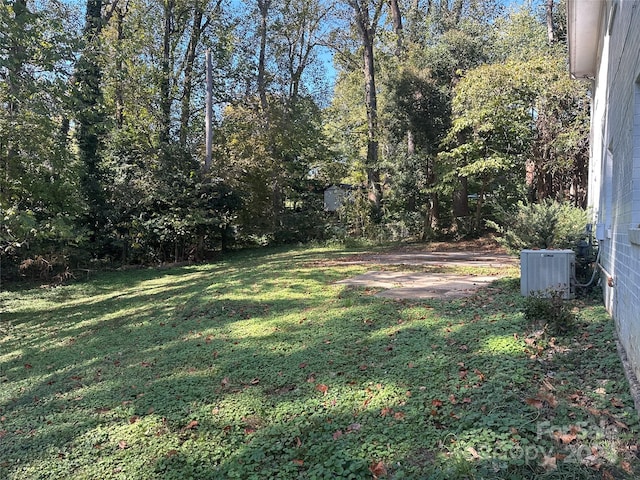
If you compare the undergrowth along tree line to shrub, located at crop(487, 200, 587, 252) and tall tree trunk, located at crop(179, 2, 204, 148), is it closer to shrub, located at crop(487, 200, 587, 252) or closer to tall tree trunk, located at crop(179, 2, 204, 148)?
tall tree trunk, located at crop(179, 2, 204, 148)

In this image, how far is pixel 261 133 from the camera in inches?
711

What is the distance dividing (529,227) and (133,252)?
39.8 feet

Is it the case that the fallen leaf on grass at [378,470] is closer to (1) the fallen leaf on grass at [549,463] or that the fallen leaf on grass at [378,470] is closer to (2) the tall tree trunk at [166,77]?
(1) the fallen leaf on grass at [549,463]

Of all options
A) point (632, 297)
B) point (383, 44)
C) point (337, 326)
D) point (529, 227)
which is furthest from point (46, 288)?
point (383, 44)

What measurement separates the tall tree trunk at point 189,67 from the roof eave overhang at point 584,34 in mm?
14482

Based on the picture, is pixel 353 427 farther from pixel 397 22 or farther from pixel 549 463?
pixel 397 22

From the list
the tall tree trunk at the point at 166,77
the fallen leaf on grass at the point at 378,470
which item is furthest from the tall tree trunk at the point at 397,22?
the fallen leaf on grass at the point at 378,470

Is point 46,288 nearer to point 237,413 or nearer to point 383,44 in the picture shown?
point 237,413

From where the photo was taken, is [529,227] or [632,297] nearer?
[632,297]

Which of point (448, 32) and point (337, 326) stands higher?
point (448, 32)

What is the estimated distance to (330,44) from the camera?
75.7 ft

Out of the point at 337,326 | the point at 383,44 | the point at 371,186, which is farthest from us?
the point at 383,44

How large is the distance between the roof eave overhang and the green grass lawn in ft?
14.4

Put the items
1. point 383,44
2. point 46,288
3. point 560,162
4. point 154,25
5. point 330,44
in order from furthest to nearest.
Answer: point 330,44
point 383,44
point 154,25
point 560,162
point 46,288
